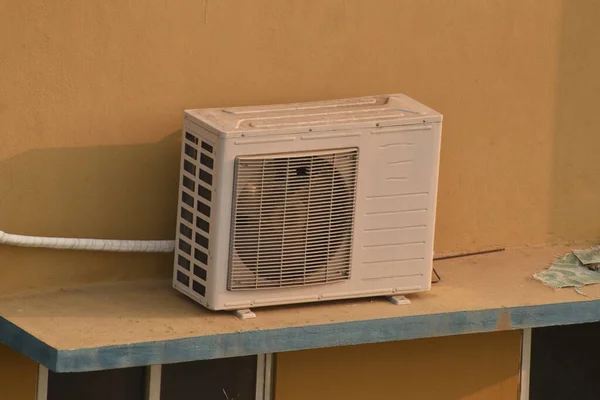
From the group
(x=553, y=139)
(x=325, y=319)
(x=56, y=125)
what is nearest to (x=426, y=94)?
(x=553, y=139)

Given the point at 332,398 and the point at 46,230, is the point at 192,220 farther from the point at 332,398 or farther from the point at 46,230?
the point at 332,398

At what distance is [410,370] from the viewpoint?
22.7ft

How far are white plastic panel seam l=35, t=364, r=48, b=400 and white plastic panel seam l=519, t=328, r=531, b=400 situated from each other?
226cm

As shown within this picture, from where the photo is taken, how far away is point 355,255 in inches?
247

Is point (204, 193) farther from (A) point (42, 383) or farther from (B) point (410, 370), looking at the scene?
(B) point (410, 370)

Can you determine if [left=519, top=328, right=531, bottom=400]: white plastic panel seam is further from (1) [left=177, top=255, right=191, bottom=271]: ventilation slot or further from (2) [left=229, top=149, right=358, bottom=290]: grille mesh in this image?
(1) [left=177, top=255, right=191, bottom=271]: ventilation slot

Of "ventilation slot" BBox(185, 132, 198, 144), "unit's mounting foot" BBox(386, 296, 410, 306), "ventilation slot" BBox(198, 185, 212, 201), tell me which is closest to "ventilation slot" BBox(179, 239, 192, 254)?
"ventilation slot" BBox(198, 185, 212, 201)

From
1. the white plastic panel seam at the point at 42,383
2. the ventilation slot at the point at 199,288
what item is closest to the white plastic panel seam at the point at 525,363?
the ventilation slot at the point at 199,288

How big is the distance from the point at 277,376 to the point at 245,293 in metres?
0.68

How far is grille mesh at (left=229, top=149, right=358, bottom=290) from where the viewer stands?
6.01m

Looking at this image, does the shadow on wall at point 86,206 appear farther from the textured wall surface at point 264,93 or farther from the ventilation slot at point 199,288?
the ventilation slot at point 199,288

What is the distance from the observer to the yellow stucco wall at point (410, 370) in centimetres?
671

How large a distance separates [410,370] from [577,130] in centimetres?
135

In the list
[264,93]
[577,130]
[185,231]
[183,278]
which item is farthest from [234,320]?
[577,130]
